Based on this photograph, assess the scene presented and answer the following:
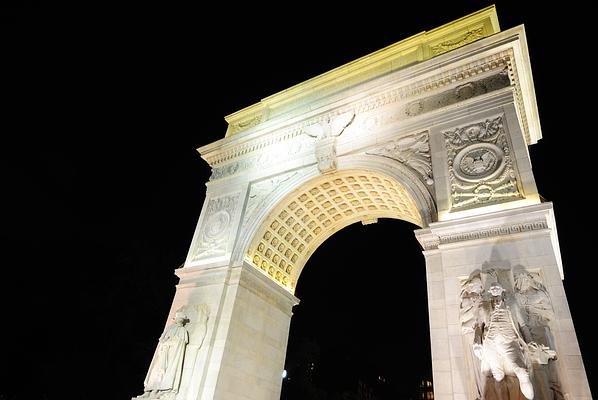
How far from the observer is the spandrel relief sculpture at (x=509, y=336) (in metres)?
7.25

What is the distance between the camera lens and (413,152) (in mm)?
12391

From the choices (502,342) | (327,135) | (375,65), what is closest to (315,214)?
(327,135)

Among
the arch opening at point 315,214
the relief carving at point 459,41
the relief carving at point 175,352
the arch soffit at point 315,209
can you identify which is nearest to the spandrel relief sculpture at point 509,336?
the arch soffit at point 315,209

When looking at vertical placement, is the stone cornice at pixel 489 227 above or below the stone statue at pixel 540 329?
above

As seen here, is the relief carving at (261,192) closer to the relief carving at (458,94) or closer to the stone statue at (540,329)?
the relief carving at (458,94)

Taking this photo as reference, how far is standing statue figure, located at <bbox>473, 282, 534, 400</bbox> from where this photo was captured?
7253mm

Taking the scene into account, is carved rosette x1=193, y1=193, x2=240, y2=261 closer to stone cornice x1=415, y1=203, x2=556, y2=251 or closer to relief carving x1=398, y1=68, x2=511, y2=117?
relief carving x1=398, y1=68, x2=511, y2=117

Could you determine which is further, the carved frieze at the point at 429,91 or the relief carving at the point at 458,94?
the carved frieze at the point at 429,91

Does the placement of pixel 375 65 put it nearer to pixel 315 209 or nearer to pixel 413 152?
pixel 413 152

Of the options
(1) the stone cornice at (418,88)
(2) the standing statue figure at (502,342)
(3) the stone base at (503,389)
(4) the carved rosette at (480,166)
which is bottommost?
(3) the stone base at (503,389)

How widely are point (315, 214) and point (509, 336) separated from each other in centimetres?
935

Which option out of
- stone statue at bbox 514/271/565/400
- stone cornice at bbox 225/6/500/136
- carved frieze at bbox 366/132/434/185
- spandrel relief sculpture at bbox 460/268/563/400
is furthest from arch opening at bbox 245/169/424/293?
stone statue at bbox 514/271/565/400

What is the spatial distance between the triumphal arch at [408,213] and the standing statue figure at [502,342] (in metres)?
0.03

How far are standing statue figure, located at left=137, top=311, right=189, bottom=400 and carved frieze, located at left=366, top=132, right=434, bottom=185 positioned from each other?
27.5 ft
